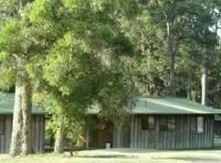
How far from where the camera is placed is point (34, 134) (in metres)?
38.2

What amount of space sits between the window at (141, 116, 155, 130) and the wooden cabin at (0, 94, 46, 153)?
26.2 ft

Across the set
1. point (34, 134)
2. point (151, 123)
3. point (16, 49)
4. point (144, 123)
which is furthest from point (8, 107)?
point (16, 49)

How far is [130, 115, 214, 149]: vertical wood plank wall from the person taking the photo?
143ft

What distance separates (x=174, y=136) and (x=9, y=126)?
43.0 feet

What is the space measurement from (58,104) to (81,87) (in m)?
1.22

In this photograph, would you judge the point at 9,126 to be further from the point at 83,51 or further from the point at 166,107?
the point at 83,51

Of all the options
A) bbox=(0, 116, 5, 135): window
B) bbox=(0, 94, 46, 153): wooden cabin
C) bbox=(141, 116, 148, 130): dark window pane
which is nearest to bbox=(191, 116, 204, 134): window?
bbox=(141, 116, 148, 130): dark window pane

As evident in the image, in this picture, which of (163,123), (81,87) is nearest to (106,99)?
(81,87)

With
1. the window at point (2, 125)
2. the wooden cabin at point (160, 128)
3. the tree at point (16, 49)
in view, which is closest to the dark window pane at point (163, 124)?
the wooden cabin at point (160, 128)

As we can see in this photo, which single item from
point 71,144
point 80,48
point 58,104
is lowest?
point 71,144

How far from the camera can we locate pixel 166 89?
64.4 m

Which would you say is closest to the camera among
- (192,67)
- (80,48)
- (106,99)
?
(80,48)

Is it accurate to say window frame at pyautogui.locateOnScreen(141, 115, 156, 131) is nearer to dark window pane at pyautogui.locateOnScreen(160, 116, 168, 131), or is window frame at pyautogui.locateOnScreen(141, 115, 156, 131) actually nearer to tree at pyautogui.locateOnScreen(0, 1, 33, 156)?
dark window pane at pyautogui.locateOnScreen(160, 116, 168, 131)

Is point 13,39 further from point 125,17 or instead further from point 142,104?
point 142,104
